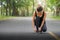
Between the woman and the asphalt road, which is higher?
the woman

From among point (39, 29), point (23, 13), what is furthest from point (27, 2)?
point (39, 29)

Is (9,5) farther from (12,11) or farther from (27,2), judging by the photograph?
(27,2)

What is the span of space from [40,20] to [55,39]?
3235mm

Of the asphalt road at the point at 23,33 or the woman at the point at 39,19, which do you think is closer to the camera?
the asphalt road at the point at 23,33

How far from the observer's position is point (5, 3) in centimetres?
8638

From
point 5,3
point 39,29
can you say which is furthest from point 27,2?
point 39,29

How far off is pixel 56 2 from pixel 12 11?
23231 mm

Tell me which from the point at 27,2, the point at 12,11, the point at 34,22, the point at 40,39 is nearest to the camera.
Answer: the point at 40,39

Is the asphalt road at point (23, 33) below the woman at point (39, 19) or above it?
below

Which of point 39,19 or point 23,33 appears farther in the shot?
point 23,33

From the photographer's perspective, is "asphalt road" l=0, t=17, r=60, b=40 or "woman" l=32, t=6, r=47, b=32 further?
"woman" l=32, t=6, r=47, b=32

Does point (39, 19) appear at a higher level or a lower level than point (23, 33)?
higher

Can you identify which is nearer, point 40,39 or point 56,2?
point 40,39

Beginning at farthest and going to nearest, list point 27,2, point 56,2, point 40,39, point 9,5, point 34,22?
1. point 27,2
2. point 9,5
3. point 56,2
4. point 34,22
5. point 40,39
